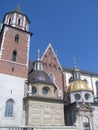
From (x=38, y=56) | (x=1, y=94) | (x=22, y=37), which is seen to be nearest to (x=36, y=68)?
(x=38, y=56)

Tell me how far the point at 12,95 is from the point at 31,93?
9.38ft

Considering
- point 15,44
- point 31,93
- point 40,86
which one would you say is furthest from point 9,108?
point 15,44

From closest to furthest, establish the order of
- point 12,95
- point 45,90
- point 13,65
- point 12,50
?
point 12,95 → point 13,65 → point 45,90 → point 12,50

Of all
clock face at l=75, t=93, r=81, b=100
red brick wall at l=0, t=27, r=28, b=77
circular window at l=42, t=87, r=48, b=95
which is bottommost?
clock face at l=75, t=93, r=81, b=100

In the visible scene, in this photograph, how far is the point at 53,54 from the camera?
35.5 metres

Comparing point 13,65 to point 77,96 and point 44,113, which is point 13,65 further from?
point 77,96

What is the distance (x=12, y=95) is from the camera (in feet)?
78.2

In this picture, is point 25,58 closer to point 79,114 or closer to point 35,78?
point 35,78

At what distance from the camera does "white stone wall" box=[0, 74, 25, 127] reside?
2216cm

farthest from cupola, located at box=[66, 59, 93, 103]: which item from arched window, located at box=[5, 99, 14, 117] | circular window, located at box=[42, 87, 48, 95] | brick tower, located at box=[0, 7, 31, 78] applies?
arched window, located at box=[5, 99, 14, 117]

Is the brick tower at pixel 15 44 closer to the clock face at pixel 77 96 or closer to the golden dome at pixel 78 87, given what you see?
the golden dome at pixel 78 87

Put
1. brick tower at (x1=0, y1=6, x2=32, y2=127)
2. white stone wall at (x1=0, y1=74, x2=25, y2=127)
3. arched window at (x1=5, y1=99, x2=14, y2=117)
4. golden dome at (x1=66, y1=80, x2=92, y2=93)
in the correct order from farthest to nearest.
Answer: golden dome at (x1=66, y1=80, x2=92, y2=93)
brick tower at (x1=0, y1=6, x2=32, y2=127)
arched window at (x1=5, y1=99, x2=14, y2=117)
white stone wall at (x1=0, y1=74, x2=25, y2=127)

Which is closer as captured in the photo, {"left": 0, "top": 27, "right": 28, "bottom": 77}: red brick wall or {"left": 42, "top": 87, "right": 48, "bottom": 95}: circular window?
{"left": 0, "top": 27, "right": 28, "bottom": 77}: red brick wall

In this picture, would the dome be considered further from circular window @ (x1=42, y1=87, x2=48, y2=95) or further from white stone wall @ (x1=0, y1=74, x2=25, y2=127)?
white stone wall @ (x1=0, y1=74, x2=25, y2=127)
